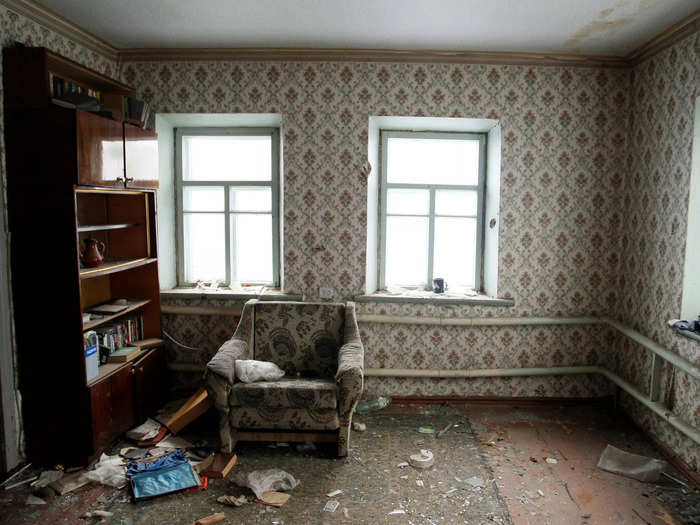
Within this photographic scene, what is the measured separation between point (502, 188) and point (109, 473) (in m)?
3.60

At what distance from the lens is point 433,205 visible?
4.53 metres

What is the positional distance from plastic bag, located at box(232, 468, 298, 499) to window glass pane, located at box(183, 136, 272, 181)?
8.44ft

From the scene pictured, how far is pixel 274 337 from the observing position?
12.7 ft

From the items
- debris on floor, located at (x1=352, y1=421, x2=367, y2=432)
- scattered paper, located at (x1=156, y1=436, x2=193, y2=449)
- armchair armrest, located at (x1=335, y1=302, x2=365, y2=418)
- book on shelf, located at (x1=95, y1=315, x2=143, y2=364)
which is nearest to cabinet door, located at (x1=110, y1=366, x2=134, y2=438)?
book on shelf, located at (x1=95, y1=315, x2=143, y2=364)

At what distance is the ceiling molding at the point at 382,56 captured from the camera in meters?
4.01

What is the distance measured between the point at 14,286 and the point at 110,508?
148 cm

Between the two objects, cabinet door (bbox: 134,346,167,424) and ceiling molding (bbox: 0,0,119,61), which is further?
cabinet door (bbox: 134,346,167,424)

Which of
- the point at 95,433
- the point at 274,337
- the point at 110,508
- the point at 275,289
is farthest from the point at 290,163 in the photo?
the point at 110,508

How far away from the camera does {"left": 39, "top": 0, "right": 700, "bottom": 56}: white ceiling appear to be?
3137 mm

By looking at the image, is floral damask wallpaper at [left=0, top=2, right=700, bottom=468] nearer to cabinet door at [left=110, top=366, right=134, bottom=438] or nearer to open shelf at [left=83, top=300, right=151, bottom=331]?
open shelf at [left=83, top=300, right=151, bottom=331]

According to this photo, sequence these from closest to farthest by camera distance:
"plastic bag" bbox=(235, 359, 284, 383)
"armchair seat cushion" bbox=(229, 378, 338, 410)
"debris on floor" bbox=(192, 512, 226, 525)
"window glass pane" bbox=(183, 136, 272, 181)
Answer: "debris on floor" bbox=(192, 512, 226, 525) → "armchair seat cushion" bbox=(229, 378, 338, 410) → "plastic bag" bbox=(235, 359, 284, 383) → "window glass pane" bbox=(183, 136, 272, 181)

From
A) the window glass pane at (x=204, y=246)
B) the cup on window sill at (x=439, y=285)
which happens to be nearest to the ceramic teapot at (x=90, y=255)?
the window glass pane at (x=204, y=246)

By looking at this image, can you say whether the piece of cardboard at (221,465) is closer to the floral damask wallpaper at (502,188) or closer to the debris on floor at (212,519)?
the debris on floor at (212,519)

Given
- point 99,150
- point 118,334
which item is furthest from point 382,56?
point 118,334
